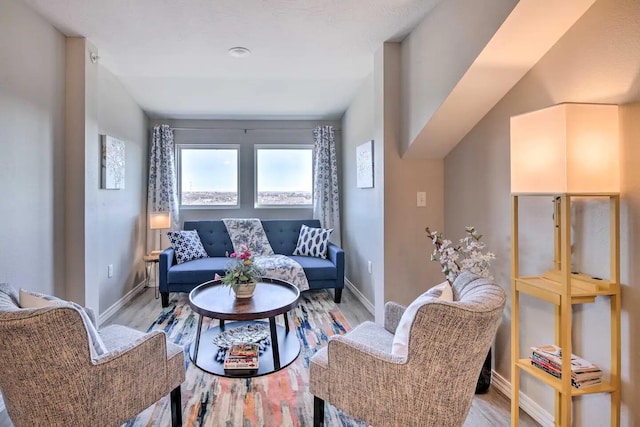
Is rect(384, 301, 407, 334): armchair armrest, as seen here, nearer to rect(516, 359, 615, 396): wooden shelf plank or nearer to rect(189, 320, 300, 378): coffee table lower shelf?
rect(516, 359, 615, 396): wooden shelf plank

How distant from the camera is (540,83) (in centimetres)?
174

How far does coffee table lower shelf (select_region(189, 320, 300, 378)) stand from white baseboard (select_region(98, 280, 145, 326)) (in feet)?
3.69

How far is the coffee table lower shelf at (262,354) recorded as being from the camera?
90.7 inches

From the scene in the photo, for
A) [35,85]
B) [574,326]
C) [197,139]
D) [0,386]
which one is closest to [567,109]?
[574,326]

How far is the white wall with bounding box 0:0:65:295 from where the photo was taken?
6.62ft

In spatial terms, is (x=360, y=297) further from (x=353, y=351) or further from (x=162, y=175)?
(x=162, y=175)

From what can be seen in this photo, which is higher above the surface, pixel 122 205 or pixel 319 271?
pixel 122 205

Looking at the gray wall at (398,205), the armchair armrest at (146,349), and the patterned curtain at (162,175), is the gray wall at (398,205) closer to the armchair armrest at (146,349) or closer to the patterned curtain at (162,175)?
the armchair armrest at (146,349)

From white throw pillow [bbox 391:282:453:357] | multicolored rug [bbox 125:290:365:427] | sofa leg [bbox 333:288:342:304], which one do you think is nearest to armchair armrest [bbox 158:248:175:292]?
multicolored rug [bbox 125:290:365:427]

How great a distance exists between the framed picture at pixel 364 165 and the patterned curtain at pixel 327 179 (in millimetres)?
916

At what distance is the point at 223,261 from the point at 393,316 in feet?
8.44

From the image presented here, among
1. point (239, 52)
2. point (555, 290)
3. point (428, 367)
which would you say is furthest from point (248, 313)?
point (239, 52)

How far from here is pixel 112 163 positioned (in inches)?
132

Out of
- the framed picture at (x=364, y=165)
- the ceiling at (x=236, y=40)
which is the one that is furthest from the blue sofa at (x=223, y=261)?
the ceiling at (x=236, y=40)
